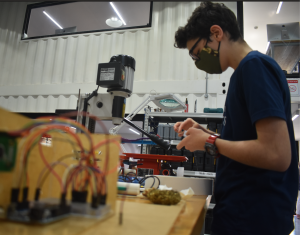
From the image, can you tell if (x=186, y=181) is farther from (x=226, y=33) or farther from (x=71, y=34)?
(x=71, y=34)

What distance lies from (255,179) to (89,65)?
152 inches

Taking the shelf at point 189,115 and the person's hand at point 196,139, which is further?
the shelf at point 189,115

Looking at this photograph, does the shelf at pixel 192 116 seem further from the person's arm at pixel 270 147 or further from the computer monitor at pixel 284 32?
the person's arm at pixel 270 147

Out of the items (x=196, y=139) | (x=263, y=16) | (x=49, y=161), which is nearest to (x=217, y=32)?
(x=196, y=139)

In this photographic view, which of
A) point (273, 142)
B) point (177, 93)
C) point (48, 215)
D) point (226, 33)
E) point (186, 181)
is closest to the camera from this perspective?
point (48, 215)

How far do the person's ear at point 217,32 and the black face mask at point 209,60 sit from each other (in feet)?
0.15

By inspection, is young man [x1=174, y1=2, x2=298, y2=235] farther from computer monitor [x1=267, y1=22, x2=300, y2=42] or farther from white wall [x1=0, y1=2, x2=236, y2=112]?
white wall [x1=0, y1=2, x2=236, y2=112]

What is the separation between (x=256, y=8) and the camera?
12.9 feet

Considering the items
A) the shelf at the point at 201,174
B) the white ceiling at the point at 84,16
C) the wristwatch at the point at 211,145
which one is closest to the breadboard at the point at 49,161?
the wristwatch at the point at 211,145

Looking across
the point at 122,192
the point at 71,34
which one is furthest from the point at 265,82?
the point at 71,34

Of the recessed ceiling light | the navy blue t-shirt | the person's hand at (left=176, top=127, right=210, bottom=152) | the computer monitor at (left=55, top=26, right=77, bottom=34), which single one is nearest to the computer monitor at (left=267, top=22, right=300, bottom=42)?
the recessed ceiling light

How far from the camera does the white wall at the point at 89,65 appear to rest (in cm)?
369

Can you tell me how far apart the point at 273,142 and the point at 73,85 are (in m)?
3.86

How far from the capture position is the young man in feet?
2.07
